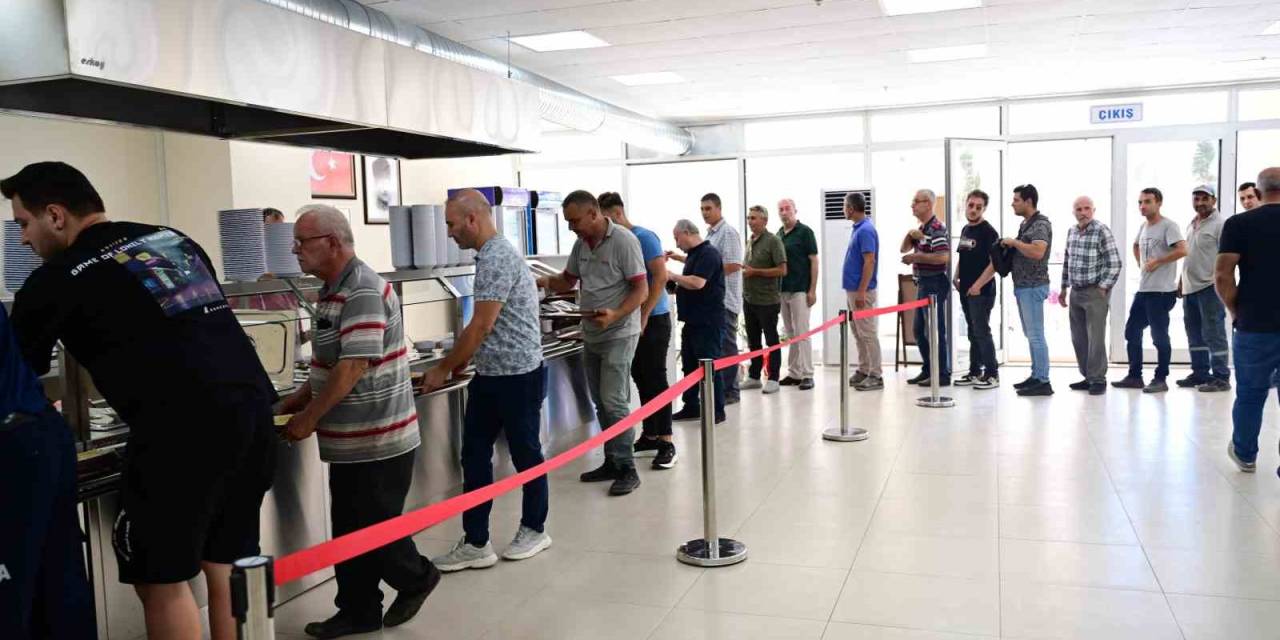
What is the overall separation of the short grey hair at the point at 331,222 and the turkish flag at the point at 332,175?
4.84 metres

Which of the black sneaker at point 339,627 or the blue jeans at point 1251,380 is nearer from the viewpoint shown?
the black sneaker at point 339,627

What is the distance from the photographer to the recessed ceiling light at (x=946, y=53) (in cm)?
809

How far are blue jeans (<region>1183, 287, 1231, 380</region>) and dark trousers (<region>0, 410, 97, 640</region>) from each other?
307 inches

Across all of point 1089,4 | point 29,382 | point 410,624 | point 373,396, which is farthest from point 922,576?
point 1089,4

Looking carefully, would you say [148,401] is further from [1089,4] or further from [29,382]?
[1089,4]

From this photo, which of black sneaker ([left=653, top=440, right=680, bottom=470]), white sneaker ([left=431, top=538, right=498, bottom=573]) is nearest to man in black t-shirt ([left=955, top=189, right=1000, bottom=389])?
black sneaker ([left=653, top=440, right=680, bottom=470])

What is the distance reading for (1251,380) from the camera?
4.93 meters

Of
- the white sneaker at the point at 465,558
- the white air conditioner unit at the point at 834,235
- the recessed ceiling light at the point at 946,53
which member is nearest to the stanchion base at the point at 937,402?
the white air conditioner unit at the point at 834,235

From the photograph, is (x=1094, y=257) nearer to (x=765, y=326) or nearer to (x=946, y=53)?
(x=946, y=53)

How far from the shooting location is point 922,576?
368 centimetres

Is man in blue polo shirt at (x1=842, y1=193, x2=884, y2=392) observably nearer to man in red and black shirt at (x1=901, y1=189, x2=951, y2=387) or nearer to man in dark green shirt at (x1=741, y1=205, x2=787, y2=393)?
man in red and black shirt at (x1=901, y1=189, x2=951, y2=387)

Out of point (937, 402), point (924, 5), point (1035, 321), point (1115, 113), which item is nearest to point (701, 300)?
point (937, 402)

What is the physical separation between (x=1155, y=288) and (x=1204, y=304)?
380 millimetres

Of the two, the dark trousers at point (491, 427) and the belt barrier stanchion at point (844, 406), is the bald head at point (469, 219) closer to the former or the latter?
the dark trousers at point (491, 427)
